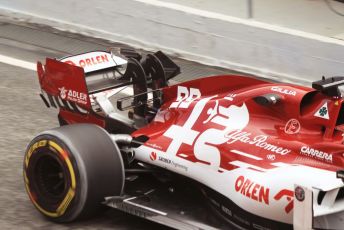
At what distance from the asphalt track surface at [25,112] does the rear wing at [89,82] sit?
2.51 feet

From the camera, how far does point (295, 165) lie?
16.3ft

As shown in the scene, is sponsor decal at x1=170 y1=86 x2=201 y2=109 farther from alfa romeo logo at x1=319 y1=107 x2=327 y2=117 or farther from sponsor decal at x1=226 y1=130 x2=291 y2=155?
alfa romeo logo at x1=319 y1=107 x2=327 y2=117

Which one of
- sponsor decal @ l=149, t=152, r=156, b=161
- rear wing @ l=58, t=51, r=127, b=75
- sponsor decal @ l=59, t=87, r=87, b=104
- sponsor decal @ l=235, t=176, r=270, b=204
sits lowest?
sponsor decal @ l=149, t=152, r=156, b=161

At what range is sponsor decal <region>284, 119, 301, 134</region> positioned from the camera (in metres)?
5.18

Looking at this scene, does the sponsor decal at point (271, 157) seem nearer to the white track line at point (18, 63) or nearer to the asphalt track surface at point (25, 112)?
the asphalt track surface at point (25, 112)

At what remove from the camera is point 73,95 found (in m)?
6.14

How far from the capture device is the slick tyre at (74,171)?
17.7ft

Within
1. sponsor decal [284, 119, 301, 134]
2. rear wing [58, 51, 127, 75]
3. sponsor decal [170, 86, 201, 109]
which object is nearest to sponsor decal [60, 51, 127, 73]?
rear wing [58, 51, 127, 75]

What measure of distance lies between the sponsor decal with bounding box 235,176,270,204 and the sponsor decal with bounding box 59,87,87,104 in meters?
1.46

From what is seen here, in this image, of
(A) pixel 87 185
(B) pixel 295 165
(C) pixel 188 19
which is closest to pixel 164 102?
(A) pixel 87 185

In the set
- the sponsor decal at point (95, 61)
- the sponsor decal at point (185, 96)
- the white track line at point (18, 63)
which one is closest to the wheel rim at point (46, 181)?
the sponsor decal at point (185, 96)

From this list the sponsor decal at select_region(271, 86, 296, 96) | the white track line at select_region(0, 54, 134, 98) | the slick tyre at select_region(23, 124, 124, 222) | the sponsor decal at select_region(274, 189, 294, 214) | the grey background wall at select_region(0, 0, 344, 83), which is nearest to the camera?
the sponsor decal at select_region(274, 189, 294, 214)

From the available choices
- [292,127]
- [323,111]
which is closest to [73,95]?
[292,127]

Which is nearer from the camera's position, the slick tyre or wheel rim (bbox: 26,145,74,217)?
the slick tyre
